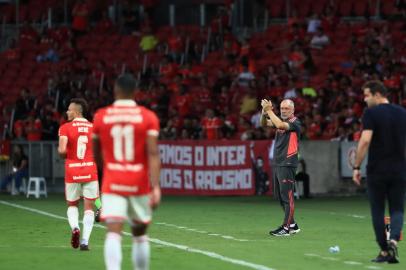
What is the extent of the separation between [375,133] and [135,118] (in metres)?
3.93

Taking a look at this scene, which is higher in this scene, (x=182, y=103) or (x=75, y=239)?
(x=182, y=103)

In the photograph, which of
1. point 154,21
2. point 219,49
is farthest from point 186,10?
point 219,49

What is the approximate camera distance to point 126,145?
454 inches

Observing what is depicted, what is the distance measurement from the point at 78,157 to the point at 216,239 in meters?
2.68

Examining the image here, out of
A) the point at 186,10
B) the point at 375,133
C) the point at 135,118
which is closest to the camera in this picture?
the point at 135,118

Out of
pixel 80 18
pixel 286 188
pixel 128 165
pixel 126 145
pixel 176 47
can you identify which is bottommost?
pixel 286 188

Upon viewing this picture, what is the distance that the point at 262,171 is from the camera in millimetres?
33031

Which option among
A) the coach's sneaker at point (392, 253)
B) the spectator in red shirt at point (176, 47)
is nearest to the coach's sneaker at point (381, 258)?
the coach's sneaker at point (392, 253)

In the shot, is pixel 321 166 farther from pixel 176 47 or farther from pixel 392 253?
pixel 392 253

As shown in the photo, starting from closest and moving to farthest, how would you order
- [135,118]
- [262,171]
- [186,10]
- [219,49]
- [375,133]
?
[135,118] < [375,133] < [262,171] < [219,49] < [186,10]

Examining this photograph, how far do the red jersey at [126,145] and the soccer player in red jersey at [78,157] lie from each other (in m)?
5.15

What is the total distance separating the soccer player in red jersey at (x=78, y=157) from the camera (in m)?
16.8

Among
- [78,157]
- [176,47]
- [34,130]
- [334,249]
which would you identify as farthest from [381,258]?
[176,47]

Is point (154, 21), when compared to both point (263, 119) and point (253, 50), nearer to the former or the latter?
point (253, 50)
